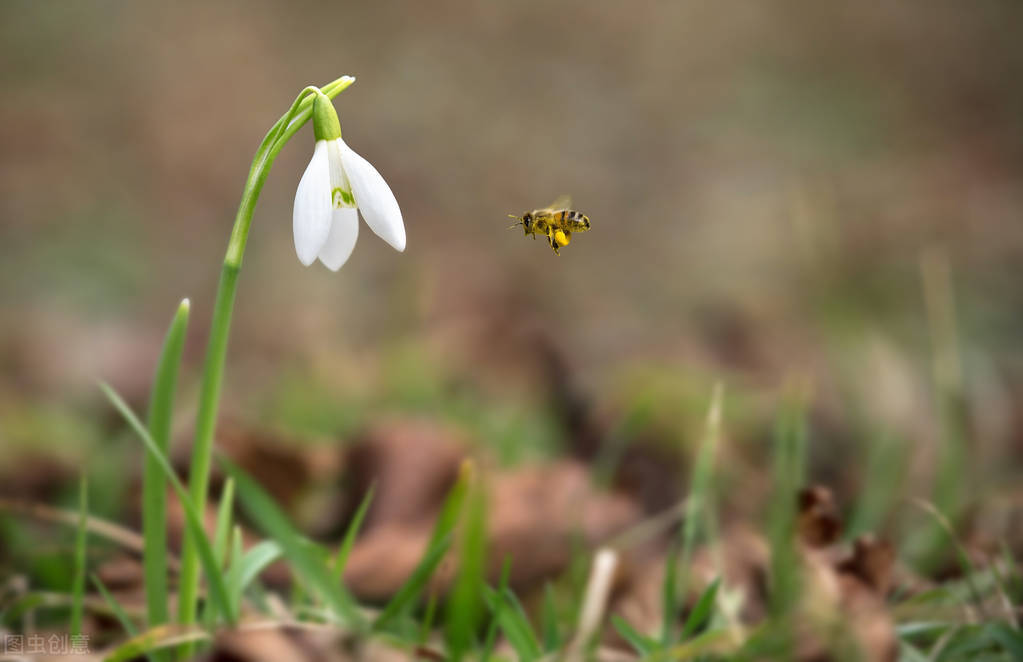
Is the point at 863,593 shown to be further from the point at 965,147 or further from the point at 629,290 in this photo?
the point at 965,147

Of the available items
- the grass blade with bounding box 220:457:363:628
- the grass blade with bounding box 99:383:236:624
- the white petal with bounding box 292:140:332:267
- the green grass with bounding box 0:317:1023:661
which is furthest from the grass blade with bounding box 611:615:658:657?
the white petal with bounding box 292:140:332:267

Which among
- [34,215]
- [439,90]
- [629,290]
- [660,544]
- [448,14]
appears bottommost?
[660,544]

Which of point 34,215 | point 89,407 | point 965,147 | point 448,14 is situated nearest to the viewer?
point 89,407

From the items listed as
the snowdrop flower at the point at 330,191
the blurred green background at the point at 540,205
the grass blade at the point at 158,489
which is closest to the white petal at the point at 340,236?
the snowdrop flower at the point at 330,191

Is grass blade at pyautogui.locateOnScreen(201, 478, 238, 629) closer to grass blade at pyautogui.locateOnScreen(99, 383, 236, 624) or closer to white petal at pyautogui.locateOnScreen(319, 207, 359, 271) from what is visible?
grass blade at pyautogui.locateOnScreen(99, 383, 236, 624)

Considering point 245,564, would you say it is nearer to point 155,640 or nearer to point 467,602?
point 155,640

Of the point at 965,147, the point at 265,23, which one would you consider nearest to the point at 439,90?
the point at 265,23
